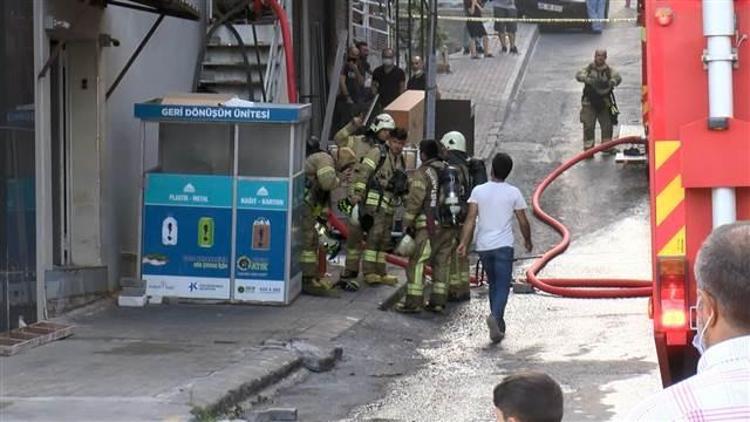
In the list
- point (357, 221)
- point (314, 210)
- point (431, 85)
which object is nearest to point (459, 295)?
point (357, 221)

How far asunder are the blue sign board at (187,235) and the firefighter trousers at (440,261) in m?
1.93

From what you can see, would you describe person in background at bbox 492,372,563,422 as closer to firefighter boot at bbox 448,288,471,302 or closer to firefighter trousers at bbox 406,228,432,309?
firefighter trousers at bbox 406,228,432,309

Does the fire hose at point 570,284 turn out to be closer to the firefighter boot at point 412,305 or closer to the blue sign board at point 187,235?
the firefighter boot at point 412,305

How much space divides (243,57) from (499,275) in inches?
214

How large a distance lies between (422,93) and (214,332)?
351 inches

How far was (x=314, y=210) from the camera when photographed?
13.6 m

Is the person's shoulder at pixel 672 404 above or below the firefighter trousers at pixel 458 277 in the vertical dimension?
above

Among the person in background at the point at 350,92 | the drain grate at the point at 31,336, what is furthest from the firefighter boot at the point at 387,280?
the person in background at the point at 350,92

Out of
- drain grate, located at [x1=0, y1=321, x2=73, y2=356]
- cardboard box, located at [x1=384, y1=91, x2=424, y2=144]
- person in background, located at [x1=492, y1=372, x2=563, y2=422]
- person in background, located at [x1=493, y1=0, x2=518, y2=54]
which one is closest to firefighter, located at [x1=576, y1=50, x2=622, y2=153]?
cardboard box, located at [x1=384, y1=91, x2=424, y2=144]

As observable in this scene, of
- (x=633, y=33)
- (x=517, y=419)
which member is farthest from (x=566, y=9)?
(x=517, y=419)

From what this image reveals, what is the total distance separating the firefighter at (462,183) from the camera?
520 inches

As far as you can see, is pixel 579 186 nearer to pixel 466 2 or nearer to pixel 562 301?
pixel 562 301

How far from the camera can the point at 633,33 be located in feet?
111

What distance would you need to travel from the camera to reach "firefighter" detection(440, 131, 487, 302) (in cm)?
1320
